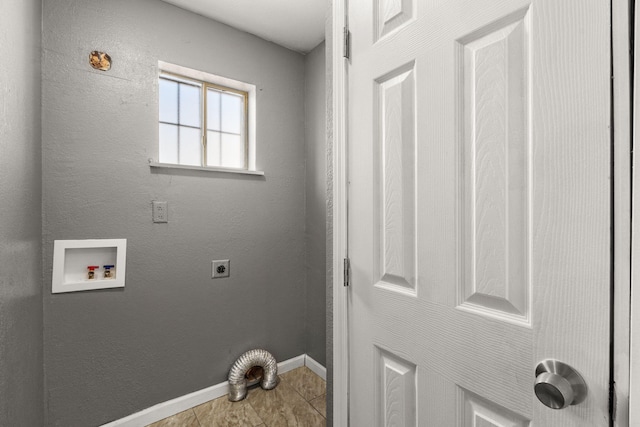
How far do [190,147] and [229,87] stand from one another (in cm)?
55

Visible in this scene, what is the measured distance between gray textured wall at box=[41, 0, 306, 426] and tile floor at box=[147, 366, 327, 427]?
155 millimetres

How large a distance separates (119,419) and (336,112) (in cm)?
209

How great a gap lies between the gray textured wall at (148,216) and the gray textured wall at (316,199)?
0.15 meters

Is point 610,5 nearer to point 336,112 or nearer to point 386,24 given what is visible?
point 386,24

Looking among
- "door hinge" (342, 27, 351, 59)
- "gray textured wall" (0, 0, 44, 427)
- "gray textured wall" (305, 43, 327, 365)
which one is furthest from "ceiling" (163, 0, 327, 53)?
"door hinge" (342, 27, 351, 59)

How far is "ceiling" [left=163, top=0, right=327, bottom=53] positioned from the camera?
6.03 feet

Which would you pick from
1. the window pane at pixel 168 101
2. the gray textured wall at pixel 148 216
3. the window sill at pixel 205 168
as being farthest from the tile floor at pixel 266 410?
the window pane at pixel 168 101

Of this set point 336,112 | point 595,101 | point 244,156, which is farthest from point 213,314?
point 595,101

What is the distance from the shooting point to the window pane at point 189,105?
200 centimetres

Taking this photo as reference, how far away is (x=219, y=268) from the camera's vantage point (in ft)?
6.60

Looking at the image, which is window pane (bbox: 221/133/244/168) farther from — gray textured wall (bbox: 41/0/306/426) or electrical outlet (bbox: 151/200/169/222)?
electrical outlet (bbox: 151/200/169/222)

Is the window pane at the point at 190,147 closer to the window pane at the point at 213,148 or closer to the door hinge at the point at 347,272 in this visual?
the window pane at the point at 213,148

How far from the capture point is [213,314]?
1991 millimetres

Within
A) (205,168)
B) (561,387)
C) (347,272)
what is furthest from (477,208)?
(205,168)
